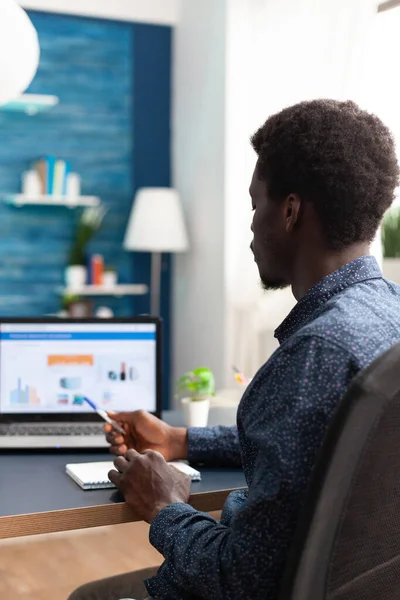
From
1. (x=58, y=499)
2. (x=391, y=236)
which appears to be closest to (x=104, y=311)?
(x=391, y=236)

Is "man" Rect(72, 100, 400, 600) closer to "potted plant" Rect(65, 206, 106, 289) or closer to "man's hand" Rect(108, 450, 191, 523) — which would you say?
"man's hand" Rect(108, 450, 191, 523)

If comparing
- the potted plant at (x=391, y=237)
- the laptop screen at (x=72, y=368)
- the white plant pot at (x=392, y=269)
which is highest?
the potted plant at (x=391, y=237)

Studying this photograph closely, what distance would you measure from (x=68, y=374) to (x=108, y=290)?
266 centimetres

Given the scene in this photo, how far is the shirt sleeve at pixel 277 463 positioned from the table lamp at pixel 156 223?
341cm

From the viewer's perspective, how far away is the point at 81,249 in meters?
4.68

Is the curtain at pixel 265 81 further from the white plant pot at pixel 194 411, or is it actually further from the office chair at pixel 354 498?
the office chair at pixel 354 498

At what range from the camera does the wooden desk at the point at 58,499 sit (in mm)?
1399

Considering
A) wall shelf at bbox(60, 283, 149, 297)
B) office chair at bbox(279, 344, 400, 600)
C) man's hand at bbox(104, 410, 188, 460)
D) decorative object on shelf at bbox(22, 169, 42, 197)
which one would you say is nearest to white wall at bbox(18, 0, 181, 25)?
decorative object on shelf at bbox(22, 169, 42, 197)

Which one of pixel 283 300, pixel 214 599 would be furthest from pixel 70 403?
pixel 283 300

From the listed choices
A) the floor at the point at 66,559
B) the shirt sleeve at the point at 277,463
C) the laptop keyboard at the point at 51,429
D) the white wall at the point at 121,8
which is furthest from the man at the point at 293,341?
the white wall at the point at 121,8

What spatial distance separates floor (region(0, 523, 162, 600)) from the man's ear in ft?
7.14

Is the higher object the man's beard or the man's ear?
the man's ear

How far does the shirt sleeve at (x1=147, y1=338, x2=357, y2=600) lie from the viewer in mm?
998

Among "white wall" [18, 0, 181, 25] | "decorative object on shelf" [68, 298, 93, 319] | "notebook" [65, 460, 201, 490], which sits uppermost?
"white wall" [18, 0, 181, 25]
